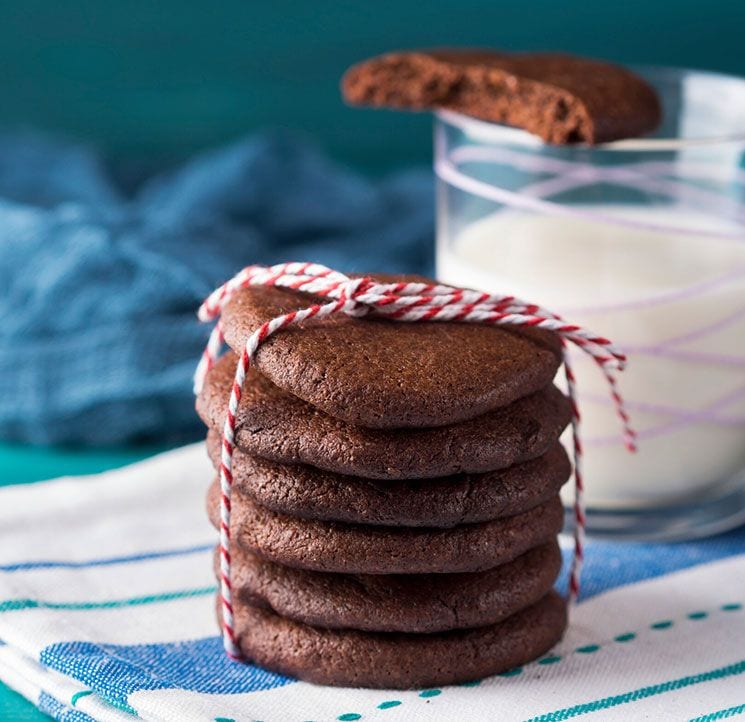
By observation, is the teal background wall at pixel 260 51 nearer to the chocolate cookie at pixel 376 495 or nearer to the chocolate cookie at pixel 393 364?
the chocolate cookie at pixel 393 364

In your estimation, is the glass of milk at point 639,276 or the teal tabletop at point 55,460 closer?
the glass of milk at point 639,276

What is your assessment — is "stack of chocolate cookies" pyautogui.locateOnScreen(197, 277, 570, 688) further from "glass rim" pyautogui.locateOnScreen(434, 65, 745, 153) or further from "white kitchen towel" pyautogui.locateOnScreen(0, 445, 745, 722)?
"glass rim" pyautogui.locateOnScreen(434, 65, 745, 153)

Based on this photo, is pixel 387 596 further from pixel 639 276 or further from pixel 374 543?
pixel 639 276

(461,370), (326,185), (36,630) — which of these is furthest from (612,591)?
(326,185)

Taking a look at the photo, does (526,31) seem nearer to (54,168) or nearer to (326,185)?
(326,185)

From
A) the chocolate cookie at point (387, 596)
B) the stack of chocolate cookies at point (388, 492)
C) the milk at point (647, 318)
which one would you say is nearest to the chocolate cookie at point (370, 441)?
the stack of chocolate cookies at point (388, 492)
